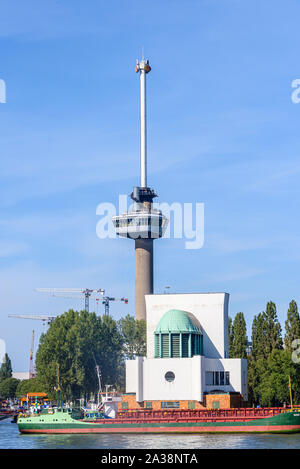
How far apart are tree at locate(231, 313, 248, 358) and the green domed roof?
2212cm

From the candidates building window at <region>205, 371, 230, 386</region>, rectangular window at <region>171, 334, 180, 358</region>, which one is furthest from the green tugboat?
rectangular window at <region>171, 334, 180, 358</region>

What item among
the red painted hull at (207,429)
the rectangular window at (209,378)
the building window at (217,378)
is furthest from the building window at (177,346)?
the red painted hull at (207,429)

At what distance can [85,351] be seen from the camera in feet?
571

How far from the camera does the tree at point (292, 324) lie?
161 metres

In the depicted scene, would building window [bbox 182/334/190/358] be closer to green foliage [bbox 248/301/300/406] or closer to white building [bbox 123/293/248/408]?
white building [bbox 123/293/248/408]

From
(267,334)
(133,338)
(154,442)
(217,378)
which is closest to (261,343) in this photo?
(267,334)

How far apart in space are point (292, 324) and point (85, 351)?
45.7m

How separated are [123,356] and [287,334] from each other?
149 feet

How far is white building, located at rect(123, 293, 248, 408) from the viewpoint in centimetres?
→ 13438

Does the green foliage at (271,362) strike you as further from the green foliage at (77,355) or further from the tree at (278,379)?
the green foliage at (77,355)

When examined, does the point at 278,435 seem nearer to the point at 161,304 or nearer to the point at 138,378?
the point at 138,378

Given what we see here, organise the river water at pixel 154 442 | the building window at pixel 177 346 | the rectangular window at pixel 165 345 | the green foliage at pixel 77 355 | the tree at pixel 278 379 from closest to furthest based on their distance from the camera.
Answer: the river water at pixel 154 442 < the building window at pixel 177 346 < the rectangular window at pixel 165 345 < the tree at pixel 278 379 < the green foliage at pixel 77 355

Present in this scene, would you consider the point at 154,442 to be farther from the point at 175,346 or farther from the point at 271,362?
the point at 271,362

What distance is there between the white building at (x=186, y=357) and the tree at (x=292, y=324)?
21320mm
